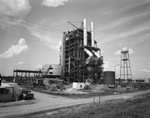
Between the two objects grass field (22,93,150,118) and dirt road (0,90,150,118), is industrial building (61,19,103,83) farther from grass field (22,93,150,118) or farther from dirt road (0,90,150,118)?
grass field (22,93,150,118)

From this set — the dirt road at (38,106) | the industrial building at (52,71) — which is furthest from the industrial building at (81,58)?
the dirt road at (38,106)

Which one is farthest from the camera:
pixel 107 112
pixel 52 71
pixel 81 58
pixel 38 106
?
pixel 52 71

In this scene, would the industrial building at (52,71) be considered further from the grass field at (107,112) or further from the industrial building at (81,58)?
the grass field at (107,112)

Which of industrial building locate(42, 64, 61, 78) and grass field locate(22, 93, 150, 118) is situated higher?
industrial building locate(42, 64, 61, 78)

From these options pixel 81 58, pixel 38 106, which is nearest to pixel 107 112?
pixel 38 106

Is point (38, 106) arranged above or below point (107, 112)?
below

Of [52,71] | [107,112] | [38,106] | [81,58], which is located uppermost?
[81,58]

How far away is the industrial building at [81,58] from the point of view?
70738mm

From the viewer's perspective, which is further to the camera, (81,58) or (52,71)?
(52,71)

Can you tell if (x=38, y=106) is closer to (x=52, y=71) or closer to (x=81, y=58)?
(x=81, y=58)

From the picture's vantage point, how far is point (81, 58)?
7388 centimetres

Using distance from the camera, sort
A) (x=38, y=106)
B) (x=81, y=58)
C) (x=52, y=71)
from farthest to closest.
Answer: (x=52, y=71), (x=81, y=58), (x=38, y=106)

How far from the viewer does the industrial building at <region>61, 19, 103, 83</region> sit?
70.7 metres

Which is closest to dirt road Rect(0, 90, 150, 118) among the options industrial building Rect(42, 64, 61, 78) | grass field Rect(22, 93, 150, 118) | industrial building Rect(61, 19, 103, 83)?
grass field Rect(22, 93, 150, 118)
